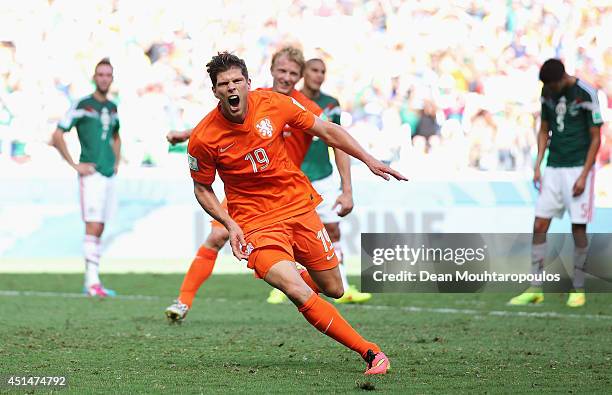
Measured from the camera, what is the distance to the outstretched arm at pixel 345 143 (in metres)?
5.96

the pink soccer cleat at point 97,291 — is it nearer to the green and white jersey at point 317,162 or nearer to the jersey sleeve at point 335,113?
the green and white jersey at point 317,162

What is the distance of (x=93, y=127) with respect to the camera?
475 inches

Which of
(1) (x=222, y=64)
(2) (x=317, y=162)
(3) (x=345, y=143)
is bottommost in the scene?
(2) (x=317, y=162)

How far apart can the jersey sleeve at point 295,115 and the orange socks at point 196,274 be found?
2757 mm

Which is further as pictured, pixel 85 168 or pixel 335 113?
pixel 85 168

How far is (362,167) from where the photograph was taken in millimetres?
16938

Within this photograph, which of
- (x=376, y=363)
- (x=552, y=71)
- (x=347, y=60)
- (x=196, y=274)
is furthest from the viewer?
(x=347, y=60)

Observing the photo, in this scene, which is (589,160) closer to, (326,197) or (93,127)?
(326,197)

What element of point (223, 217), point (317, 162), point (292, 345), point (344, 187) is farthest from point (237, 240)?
point (317, 162)

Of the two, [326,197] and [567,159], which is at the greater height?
[567,159]

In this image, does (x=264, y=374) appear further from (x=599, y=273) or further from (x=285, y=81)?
(x=599, y=273)

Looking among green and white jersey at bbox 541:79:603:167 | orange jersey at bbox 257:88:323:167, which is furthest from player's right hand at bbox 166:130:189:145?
green and white jersey at bbox 541:79:603:167

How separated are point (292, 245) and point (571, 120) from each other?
5.25 metres

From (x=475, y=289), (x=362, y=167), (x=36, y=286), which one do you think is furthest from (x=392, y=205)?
(x=36, y=286)
